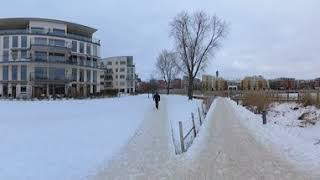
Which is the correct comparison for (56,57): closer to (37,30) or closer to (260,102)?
(37,30)

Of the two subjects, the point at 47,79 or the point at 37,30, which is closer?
the point at 47,79

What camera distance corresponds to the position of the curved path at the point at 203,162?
9.04 meters

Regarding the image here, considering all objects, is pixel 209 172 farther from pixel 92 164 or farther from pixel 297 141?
pixel 297 141

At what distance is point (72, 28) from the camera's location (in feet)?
318

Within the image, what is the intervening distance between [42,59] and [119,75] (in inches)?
2647

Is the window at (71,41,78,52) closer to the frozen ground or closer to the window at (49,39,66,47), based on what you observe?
the window at (49,39,66,47)

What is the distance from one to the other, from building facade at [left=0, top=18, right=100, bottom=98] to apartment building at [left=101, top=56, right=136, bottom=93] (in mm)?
53484

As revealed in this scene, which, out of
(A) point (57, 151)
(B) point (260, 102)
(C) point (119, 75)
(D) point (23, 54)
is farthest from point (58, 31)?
(A) point (57, 151)

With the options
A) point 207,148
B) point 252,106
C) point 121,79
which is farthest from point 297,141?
point 121,79

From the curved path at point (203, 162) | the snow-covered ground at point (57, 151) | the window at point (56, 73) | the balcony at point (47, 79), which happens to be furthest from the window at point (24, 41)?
the curved path at point (203, 162)

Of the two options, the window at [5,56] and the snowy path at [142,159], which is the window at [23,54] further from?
the snowy path at [142,159]

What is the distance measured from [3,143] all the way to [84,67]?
81227 mm

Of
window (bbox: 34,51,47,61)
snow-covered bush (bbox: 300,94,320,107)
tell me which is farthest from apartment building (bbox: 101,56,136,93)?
snow-covered bush (bbox: 300,94,320,107)

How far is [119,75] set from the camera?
15088 cm
